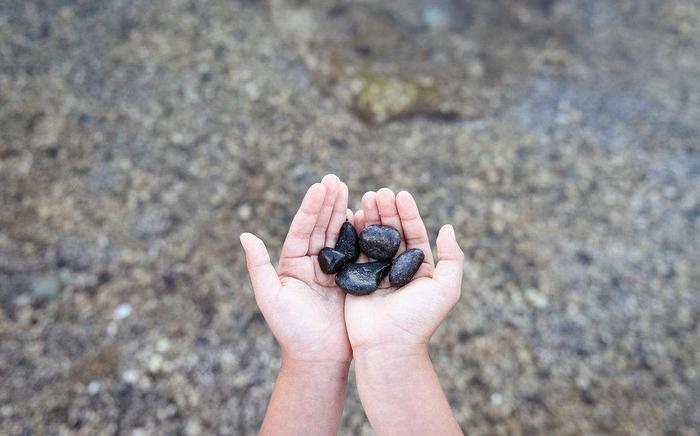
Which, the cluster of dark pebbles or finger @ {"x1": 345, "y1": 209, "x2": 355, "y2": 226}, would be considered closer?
the cluster of dark pebbles

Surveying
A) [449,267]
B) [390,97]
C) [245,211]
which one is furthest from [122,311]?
[390,97]

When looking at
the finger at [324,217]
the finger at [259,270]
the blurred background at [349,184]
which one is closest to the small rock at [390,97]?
the blurred background at [349,184]

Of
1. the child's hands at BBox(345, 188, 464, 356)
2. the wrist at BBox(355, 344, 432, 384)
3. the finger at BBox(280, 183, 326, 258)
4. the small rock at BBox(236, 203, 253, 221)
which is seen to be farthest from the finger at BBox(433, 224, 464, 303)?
the small rock at BBox(236, 203, 253, 221)

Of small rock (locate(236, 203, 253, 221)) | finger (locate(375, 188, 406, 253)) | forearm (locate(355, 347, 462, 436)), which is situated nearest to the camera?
forearm (locate(355, 347, 462, 436))

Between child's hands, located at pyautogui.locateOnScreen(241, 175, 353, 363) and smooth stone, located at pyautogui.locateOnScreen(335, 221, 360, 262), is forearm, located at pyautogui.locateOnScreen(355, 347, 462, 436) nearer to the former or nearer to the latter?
child's hands, located at pyautogui.locateOnScreen(241, 175, 353, 363)

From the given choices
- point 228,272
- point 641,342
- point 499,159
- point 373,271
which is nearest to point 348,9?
point 499,159

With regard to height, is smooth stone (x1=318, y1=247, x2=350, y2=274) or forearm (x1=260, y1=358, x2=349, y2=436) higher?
smooth stone (x1=318, y1=247, x2=350, y2=274)

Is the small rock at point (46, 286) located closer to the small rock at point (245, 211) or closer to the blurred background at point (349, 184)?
the blurred background at point (349, 184)

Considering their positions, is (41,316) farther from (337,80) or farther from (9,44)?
(337,80)
